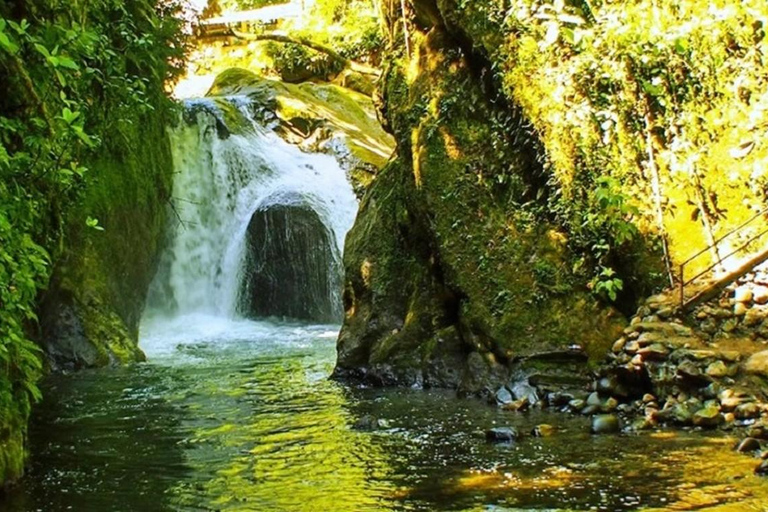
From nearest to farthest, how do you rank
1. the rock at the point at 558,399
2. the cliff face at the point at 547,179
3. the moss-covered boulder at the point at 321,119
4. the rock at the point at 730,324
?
the rock at the point at 730,324, the rock at the point at 558,399, the cliff face at the point at 547,179, the moss-covered boulder at the point at 321,119

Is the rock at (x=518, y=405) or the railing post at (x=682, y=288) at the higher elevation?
the railing post at (x=682, y=288)

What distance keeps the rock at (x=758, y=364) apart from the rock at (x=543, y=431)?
4.86ft

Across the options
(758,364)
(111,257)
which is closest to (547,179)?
(758,364)

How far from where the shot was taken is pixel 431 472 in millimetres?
4930

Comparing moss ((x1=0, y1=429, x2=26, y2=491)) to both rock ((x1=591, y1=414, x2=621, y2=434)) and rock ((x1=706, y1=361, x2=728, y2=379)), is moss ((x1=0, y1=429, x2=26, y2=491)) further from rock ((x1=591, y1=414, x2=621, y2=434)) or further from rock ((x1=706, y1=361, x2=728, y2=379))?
rock ((x1=706, y1=361, x2=728, y2=379))

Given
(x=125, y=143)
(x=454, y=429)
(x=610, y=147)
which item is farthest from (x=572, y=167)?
(x=125, y=143)

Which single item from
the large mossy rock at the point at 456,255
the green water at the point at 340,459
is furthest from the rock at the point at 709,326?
the green water at the point at 340,459

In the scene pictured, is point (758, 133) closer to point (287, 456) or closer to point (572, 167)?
point (572, 167)

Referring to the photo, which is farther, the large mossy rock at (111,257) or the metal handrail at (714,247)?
the large mossy rock at (111,257)

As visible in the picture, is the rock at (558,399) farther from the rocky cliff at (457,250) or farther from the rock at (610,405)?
the rock at (610,405)

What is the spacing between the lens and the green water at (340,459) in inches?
169

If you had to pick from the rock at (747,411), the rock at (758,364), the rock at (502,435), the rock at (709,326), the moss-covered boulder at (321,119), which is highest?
the moss-covered boulder at (321,119)

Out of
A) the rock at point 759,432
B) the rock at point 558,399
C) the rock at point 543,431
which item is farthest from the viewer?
the rock at point 558,399

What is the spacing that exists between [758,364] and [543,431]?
5.33ft
